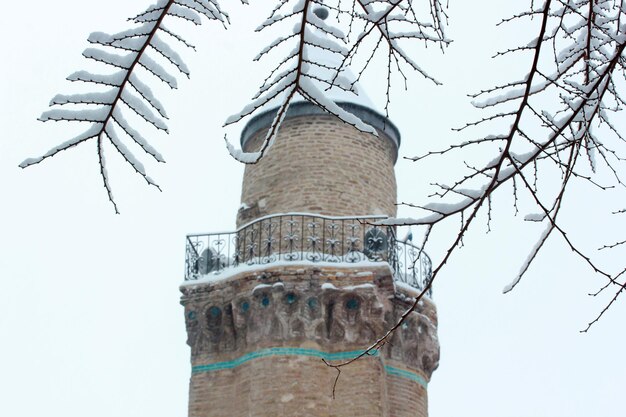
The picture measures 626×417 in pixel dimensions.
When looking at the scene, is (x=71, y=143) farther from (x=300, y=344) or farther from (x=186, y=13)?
(x=300, y=344)

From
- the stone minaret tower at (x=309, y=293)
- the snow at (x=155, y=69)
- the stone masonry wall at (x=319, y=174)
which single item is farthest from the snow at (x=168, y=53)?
the stone masonry wall at (x=319, y=174)

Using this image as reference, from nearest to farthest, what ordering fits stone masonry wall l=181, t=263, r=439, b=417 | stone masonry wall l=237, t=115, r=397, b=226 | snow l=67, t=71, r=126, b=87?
snow l=67, t=71, r=126, b=87
stone masonry wall l=181, t=263, r=439, b=417
stone masonry wall l=237, t=115, r=397, b=226

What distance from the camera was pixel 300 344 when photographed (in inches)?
→ 597

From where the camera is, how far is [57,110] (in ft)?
13.0

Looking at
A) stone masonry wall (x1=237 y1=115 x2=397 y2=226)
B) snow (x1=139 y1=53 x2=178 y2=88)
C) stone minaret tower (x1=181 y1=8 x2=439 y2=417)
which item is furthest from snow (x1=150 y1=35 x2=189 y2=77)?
stone masonry wall (x1=237 y1=115 x2=397 y2=226)

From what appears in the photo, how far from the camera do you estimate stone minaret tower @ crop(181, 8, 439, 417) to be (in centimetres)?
1493

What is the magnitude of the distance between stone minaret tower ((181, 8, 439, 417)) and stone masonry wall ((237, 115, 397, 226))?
0.07 ft

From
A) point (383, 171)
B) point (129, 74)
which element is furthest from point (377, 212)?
point (129, 74)

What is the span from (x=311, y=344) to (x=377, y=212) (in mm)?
2489

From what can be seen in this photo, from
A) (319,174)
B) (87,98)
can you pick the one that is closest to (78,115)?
(87,98)

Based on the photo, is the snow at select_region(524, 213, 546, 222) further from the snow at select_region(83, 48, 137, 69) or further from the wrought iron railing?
the wrought iron railing

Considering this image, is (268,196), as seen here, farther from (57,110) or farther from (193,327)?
(57,110)

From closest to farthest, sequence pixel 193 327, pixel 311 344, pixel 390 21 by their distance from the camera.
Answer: pixel 390 21
pixel 311 344
pixel 193 327

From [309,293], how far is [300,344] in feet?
2.39
